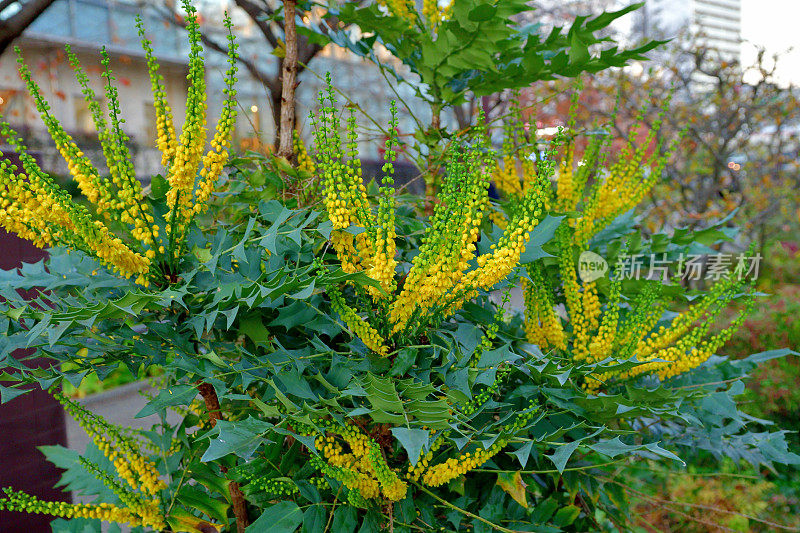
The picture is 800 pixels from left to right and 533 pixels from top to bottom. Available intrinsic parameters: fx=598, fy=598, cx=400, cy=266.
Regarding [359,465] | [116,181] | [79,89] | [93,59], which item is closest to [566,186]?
[359,465]

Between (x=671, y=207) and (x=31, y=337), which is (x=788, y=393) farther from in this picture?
(x=31, y=337)

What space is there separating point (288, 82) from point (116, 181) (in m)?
0.37

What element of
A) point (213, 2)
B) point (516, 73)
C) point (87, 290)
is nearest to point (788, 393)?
point (516, 73)

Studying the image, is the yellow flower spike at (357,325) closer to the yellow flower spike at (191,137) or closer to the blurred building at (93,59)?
the yellow flower spike at (191,137)

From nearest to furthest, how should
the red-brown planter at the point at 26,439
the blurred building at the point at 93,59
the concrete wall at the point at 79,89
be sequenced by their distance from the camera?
the red-brown planter at the point at 26,439
the concrete wall at the point at 79,89
the blurred building at the point at 93,59

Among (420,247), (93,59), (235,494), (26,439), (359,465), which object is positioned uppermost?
(93,59)

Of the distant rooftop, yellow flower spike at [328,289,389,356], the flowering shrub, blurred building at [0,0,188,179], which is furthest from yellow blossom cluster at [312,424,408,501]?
the distant rooftop

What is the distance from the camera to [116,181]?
0.80m

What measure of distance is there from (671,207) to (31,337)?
6258mm

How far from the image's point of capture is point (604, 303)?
4.18ft

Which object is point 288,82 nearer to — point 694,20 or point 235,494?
point 235,494

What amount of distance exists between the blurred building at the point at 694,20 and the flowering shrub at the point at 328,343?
5.46 metres

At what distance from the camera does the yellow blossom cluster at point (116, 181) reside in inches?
30.0

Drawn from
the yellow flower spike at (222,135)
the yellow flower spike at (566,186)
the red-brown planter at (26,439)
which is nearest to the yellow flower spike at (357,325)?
the yellow flower spike at (222,135)
